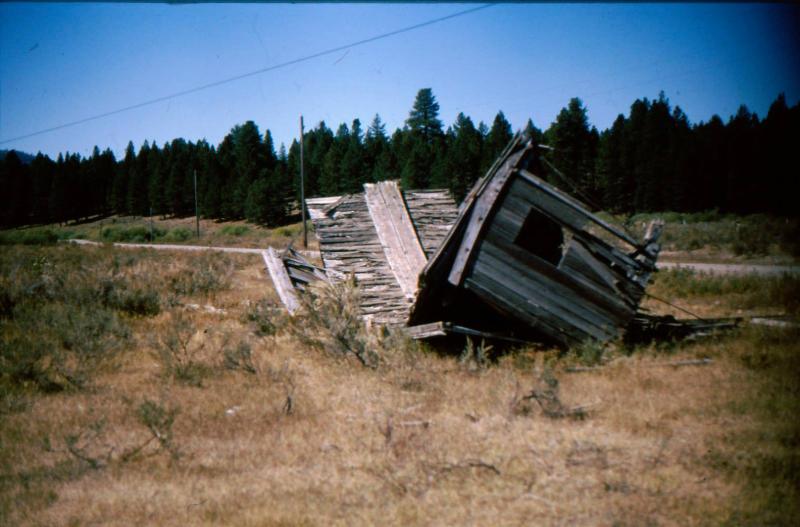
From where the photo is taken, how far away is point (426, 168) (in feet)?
148

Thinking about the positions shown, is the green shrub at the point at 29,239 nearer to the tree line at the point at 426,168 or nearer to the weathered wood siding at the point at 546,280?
the tree line at the point at 426,168

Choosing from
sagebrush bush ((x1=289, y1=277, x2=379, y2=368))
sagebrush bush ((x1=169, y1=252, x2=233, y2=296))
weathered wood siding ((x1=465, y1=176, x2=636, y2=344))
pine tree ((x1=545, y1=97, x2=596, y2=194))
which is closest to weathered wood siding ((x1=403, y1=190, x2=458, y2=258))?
sagebrush bush ((x1=289, y1=277, x2=379, y2=368))

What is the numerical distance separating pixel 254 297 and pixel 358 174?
37498 millimetres

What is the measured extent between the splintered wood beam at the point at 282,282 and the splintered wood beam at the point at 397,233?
2.06m

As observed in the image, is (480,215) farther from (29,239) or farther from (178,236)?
(178,236)

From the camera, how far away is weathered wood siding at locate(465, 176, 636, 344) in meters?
6.40

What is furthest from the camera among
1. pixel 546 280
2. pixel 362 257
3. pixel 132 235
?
pixel 132 235

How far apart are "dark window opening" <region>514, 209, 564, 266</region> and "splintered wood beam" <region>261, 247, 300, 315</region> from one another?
14.6ft

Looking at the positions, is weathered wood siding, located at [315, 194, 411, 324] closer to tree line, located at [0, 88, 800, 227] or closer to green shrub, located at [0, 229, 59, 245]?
tree line, located at [0, 88, 800, 227]

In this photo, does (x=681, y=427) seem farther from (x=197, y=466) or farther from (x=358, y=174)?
(x=358, y=174)

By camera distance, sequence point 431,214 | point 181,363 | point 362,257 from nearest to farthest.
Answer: point 181,363 → point 362,257 → point 431,214

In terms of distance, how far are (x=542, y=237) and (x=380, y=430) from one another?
5629mm

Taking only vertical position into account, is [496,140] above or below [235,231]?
above

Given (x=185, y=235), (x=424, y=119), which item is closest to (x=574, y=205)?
(x=185, y=235)
